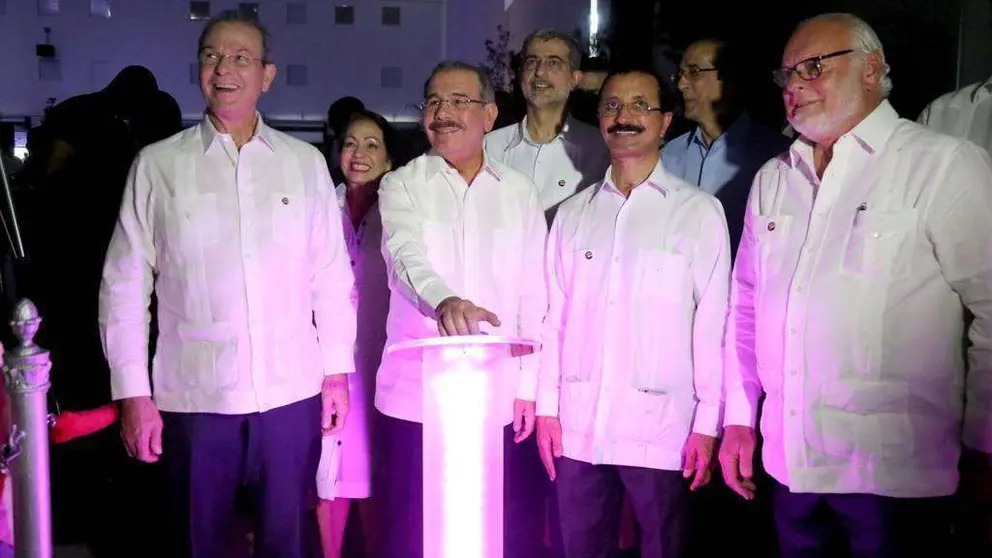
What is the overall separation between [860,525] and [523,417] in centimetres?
100

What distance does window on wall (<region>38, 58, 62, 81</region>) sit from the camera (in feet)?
52.7

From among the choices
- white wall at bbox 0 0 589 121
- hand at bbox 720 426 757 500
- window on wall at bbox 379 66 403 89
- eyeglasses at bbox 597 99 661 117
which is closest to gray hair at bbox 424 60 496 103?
eyeglasses at bbox 597 99 661 117

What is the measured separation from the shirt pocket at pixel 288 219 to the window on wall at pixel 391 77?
15.7m

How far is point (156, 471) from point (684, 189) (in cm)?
291

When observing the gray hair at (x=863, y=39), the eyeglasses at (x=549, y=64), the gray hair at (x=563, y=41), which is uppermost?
the gray hair at (x=563, y=41)

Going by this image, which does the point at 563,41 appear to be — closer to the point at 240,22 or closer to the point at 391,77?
the point at 240,22

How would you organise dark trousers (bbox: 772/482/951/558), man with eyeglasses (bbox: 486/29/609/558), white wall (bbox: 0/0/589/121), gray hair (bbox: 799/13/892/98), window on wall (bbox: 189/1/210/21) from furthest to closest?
1. window on wall (bbox: 189/1/210/21)
2. white wall (bbox: 0/0/589/121)
3. man with eyeglasses (bbox: 486/29/609/558)
4. gray hair (bbox: 799/13/892/98)
5. dark trousers (bbox: 772/482/951/558)

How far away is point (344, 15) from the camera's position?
18578 mm

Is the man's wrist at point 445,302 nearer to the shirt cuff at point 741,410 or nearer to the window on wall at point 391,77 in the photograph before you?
the shirt cuff at point 741,410

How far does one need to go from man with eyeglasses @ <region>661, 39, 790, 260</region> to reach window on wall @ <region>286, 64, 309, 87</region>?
15713 millimetres

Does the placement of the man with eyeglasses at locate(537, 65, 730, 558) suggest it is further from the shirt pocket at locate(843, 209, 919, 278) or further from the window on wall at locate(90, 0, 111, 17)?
the window on wall at locate(90, 0, 111, 17)

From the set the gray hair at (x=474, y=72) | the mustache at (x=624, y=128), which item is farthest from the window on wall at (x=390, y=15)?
the mustache at (x=624, y=128)

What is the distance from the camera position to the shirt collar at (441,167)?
8.59ft

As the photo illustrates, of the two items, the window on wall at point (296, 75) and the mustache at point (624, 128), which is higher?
the window on wall at point (296, 75)
